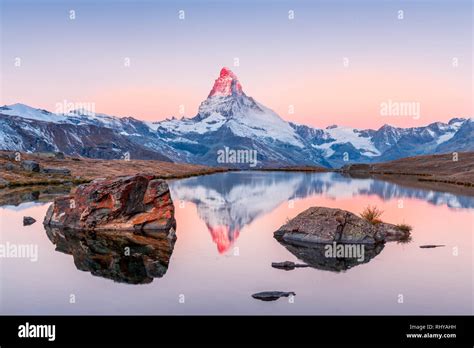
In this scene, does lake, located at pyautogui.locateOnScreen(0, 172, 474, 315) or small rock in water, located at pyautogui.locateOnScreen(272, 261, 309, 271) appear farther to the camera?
small rock in water, located at pyautogui.locateOnScreen(272, 261, 309, 271)

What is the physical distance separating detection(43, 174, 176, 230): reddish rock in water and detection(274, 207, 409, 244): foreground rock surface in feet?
36.8

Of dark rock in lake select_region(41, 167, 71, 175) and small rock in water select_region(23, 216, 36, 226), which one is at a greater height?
dark rock in lake select_region(41, 167, 71, 175)

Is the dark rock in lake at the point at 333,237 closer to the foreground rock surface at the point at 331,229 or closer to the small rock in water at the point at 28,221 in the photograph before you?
the foreground rock surface at the point at 331,229

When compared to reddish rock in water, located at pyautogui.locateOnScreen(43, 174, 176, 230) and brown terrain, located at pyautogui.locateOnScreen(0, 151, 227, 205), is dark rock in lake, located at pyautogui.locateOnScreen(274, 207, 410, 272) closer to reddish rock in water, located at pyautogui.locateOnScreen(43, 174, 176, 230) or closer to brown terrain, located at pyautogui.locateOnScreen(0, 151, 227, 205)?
reddish rock in water, located at pyautogui.locateOnScreen(43, 174, 176, 230)

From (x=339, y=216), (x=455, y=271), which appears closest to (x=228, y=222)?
(x=339, y=216)

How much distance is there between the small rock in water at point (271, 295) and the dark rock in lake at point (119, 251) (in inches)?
284

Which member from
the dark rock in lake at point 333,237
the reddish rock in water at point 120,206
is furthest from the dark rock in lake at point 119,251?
the dark rock in lake at point 333,237

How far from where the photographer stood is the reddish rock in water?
47656 mm

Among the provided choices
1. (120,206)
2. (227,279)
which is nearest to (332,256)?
(227,279)

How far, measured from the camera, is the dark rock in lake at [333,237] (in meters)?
37.8

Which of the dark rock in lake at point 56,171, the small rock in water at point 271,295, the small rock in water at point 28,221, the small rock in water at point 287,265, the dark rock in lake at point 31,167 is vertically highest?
the dark rock in lake at point 31,167

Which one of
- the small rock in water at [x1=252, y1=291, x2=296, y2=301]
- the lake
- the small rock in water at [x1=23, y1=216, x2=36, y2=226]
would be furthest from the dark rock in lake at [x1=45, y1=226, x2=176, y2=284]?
the small rock in water at [x1=252, y1=291, x2=296, y2=301]

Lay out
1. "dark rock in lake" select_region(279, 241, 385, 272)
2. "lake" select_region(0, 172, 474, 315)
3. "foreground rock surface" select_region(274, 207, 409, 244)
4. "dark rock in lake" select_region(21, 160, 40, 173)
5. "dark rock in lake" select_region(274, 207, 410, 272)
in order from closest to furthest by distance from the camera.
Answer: "lake" select_region(0, 172, 474, 315), "dark rock in lake" select_region(279, 241, 385, 272), "dark rock in lake" select_region(274, 207, 410, 272), "foreground rock surface" select_region(274, 207, 409, 244), "dark rock in lake" select_region(21, 160, 40, 173)

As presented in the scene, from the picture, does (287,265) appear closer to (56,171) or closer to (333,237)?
(333,237)
